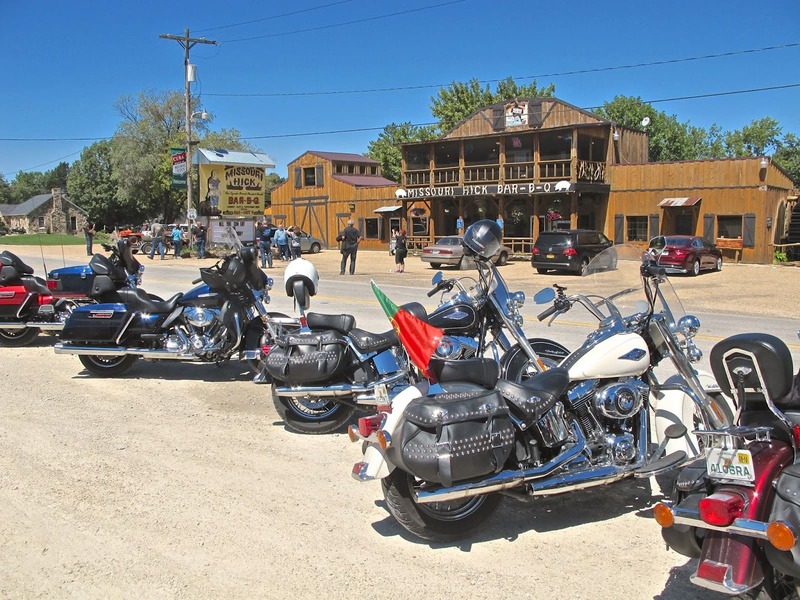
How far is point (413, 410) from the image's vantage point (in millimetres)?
3742

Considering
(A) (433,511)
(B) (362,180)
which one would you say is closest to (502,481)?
(A) (433,511)

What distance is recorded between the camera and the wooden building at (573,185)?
3025cm

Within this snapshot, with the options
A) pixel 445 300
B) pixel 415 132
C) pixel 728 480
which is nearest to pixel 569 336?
pixel 445 300

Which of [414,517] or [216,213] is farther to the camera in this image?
[216,213]

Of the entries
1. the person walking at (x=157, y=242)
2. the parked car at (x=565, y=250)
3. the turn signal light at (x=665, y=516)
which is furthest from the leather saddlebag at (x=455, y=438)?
the person walking at (x=157, y=242)

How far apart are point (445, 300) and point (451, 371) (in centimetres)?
197

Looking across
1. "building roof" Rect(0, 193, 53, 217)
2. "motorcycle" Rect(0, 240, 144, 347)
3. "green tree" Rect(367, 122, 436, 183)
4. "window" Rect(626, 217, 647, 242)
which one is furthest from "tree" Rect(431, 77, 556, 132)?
"building roof" Rect(0, 193, 53, 217)

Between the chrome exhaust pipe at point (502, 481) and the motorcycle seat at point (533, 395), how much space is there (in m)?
0.30

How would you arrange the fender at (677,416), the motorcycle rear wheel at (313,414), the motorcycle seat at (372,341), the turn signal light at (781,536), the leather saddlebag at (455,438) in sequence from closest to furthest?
the turn signal light at (781,536), the leather saddlebag at (455,438), the fender at (677,416), the motorcycle seat at (372,341), the motorcycle rear wheel at (313,414)

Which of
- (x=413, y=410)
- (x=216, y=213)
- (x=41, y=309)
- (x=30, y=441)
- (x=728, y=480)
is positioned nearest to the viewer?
(x=728, y=480)

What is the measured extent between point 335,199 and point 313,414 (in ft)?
140

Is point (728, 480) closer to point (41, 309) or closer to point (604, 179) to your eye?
point (41, 309)

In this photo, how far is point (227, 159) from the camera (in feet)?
123

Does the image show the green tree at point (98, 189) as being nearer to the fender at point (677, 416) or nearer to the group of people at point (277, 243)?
the group of people at point (277, 243)
